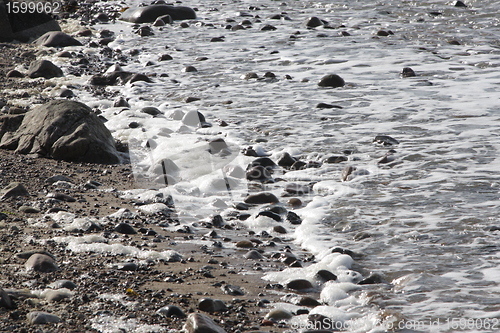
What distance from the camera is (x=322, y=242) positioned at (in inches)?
143

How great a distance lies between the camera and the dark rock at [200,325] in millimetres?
2488

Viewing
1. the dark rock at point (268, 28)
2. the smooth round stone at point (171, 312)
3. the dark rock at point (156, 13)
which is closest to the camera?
the smooth round stone at point (171, 312)

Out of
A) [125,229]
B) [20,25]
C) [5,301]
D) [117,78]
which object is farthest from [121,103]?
[20,25]

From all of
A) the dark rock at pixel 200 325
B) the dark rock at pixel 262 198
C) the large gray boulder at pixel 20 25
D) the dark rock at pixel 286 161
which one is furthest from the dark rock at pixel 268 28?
the dark rock at pixel 200 325

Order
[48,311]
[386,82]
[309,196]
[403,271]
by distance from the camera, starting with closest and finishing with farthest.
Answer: [48,311], [403,271], [309,196], [386,82]

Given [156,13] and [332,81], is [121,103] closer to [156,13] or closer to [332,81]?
[332,81]

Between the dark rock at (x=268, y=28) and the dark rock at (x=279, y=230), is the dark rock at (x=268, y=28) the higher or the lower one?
the lower one

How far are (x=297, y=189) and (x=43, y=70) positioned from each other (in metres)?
5.11

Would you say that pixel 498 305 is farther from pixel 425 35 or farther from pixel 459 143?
pixel 425 35

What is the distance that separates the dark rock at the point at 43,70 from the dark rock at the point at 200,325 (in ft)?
20.8

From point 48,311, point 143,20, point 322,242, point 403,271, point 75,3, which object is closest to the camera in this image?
point 48,311

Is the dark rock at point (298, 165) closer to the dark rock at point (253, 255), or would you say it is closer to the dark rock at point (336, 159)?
the dark rock at point (336, 159)

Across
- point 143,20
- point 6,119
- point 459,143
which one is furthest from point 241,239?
point 143,20

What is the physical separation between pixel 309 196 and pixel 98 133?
2123 millimetres
